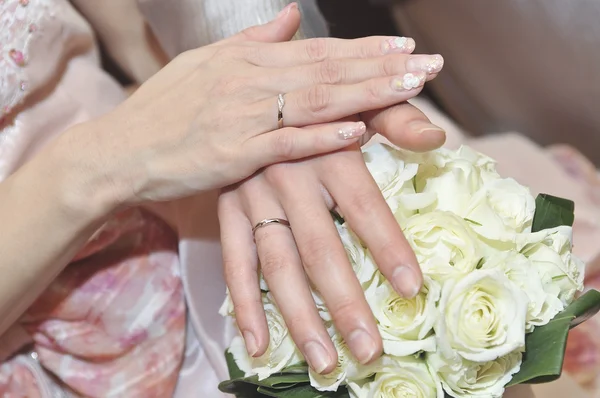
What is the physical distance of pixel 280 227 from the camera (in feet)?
2.32

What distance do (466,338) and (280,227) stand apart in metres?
0.26

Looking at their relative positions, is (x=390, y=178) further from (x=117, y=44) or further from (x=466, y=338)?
(x=117, y=44)

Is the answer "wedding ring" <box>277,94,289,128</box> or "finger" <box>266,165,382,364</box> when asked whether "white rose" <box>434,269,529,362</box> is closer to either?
"finger" <box>266,165,382,364</box>

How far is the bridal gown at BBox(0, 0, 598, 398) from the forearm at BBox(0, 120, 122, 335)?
96 millimetres

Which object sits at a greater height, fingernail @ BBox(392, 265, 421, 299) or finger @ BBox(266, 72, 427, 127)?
finger @ BBox(266, 72, 427, 127)

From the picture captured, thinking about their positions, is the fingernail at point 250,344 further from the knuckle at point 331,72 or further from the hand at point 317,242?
the knuckle at point 331,72

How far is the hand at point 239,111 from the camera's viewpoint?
2.26 ft

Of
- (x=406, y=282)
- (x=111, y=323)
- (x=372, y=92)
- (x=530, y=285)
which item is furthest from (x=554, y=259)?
(x=111, y=323)

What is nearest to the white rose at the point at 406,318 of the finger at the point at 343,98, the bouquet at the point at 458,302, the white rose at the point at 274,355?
the bouquet at the point at 458,302

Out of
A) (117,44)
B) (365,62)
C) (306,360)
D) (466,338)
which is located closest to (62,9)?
(117,44)

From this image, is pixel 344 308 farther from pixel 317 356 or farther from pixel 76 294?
pixel 76 294

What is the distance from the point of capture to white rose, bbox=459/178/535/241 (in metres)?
0.58

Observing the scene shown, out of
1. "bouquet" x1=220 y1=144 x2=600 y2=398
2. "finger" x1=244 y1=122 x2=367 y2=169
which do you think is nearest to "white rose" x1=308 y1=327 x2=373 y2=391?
"bouquet" x1=220 y1=144 x2=600 y2=398

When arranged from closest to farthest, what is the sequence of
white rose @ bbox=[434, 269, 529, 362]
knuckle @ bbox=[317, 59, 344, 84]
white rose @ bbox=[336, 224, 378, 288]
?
white rose @ bbox=[434, 269, 529, 362] → white rose @ bbox=[336, 224, 378, 288] → knuckle @ bbox=[317, 59, 344, 84]
